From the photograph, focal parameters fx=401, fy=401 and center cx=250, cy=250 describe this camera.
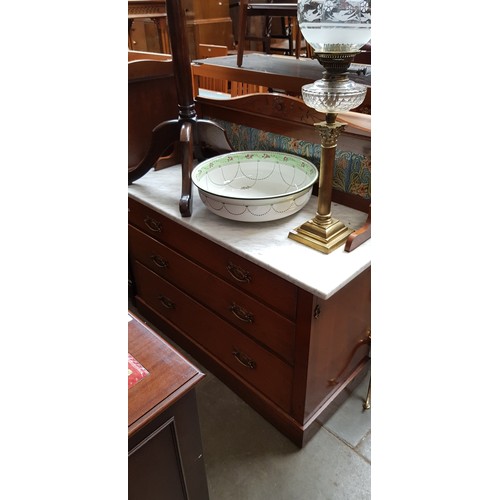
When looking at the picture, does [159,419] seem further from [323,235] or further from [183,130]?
[183,130]

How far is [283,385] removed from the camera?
4.00 ft

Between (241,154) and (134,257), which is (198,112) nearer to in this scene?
(241,154)

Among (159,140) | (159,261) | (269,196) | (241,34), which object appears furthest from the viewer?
(241,34)

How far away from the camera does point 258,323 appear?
3.85 feet

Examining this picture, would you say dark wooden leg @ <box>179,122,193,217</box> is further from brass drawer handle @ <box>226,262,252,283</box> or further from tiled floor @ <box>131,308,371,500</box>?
tiled floor @ <box>131,308,371,500</box>

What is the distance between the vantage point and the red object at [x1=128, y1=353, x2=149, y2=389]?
65 centimetres

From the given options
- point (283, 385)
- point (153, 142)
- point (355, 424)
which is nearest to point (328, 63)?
point (153, 142)

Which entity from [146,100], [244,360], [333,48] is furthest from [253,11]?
[244,360]

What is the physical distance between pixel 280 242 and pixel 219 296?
1.05 ft

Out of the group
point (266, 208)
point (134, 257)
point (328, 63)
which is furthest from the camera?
point (134, 257)

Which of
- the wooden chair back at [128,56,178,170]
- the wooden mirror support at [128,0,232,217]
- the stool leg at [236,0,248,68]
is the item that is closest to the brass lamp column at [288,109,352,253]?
the wooden mirror support at [128,0,232,217]

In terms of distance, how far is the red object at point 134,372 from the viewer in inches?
25.5

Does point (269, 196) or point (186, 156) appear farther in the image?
point (186, 156)
